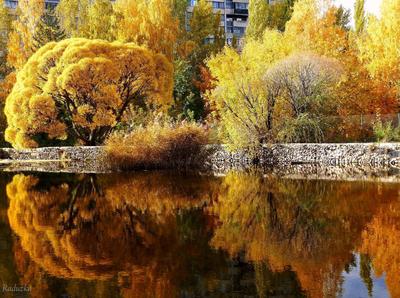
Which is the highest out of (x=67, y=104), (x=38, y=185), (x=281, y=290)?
(x=67, y=104)

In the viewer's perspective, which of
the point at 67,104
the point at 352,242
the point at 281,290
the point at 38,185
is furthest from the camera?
the point at 67,104

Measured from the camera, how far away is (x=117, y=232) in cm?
972

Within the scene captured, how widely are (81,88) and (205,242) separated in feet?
70.4

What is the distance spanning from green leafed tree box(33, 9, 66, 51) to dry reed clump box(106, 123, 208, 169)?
21144 mm

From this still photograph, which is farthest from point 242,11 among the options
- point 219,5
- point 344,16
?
point 344,16

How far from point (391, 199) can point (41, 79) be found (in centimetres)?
2385

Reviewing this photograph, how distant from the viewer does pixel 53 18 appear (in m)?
42.8

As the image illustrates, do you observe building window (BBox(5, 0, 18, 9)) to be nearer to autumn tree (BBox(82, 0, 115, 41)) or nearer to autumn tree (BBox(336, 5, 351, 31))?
autumn tree (BBox(82, 0, 115, 41))

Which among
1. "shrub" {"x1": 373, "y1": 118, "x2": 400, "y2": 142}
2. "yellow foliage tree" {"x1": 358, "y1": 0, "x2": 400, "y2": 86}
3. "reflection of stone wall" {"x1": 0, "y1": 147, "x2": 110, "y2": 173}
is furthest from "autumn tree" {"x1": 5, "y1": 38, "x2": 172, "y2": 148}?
"shrub" {"x1": 373, "y1": 118, "x2": 400, "y2": 142}

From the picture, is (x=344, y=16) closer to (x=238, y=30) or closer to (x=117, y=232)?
(x=238, y=30)

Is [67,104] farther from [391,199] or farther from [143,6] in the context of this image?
[391,199]

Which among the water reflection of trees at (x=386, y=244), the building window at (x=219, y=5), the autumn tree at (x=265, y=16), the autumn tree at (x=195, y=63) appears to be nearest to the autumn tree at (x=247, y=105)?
the autumn tree at (x=195, y=63)

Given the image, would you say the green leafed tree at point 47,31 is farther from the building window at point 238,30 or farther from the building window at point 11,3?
the building window at point 238,30

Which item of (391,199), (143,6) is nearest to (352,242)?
(391,199)
